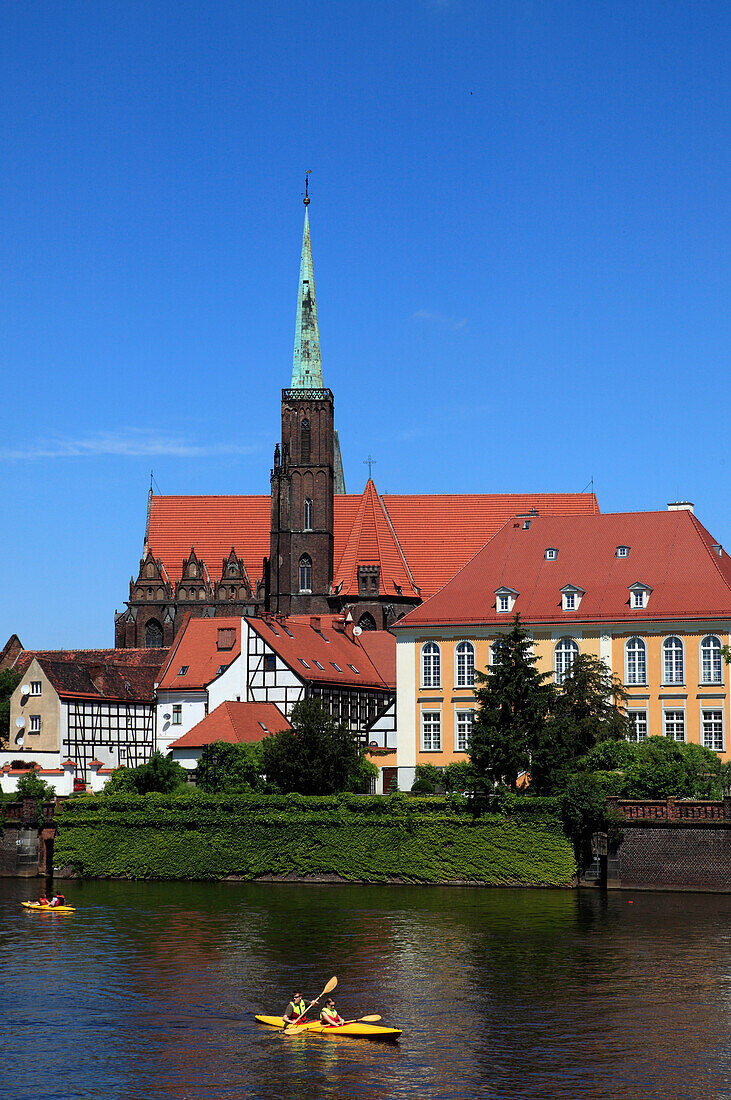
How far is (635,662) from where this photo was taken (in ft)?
226

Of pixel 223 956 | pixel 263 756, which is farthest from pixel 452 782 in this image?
pixel 223 956

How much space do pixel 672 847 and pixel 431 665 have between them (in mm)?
20788

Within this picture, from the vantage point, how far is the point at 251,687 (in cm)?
8062

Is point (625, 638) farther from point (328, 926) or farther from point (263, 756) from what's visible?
point (328, 926)

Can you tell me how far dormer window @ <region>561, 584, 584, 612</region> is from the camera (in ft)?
233

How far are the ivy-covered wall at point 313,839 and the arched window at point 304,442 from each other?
190 ft

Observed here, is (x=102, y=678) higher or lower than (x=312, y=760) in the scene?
higher

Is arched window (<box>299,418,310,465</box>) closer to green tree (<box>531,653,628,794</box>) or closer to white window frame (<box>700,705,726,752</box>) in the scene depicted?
green tree (<box>531,653,628,794</box>)

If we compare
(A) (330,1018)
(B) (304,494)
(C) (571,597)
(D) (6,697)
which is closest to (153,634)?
(B) (304,494)

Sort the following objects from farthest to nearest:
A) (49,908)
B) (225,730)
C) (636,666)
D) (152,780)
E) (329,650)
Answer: (329,650), (225,730), (636,666), (152,780), (49,908)

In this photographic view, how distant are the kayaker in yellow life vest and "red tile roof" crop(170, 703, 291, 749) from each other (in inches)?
1521

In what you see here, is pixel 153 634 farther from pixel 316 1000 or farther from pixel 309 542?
pixel 316 1000

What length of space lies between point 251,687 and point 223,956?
42.1 meters

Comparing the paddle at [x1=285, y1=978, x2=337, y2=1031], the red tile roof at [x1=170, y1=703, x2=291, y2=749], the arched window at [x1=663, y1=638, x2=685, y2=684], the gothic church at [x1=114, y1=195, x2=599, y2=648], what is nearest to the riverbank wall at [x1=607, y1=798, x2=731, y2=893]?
the arched window at [x1=663, y1=638, x2=685, y2=684]
